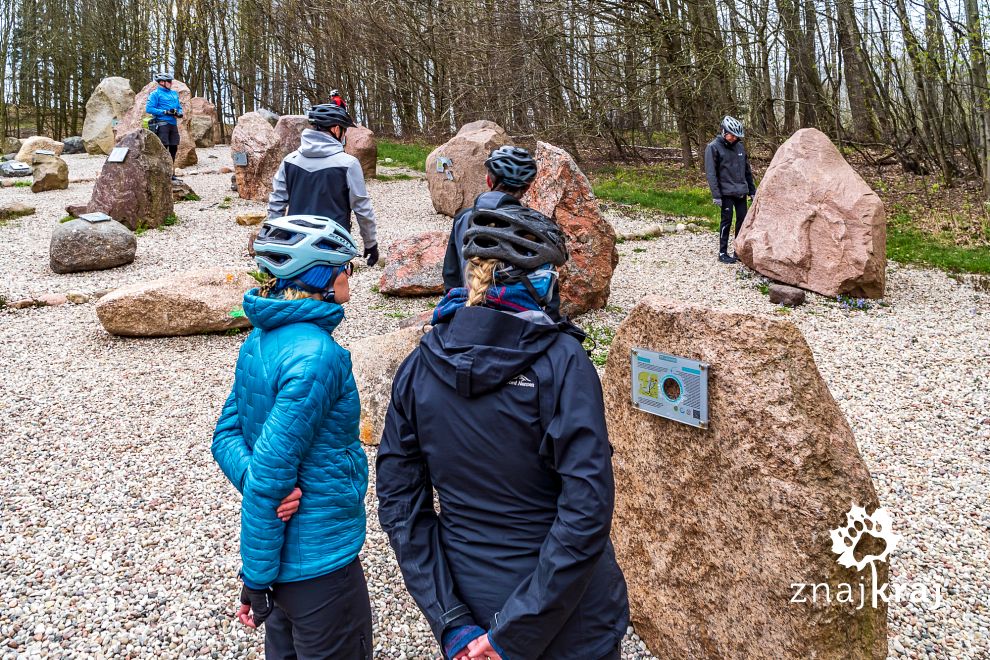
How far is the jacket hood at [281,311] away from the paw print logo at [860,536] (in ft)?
5.90

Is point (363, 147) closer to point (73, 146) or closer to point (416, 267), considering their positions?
point (416, 267)

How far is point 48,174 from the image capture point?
15383 millimetres

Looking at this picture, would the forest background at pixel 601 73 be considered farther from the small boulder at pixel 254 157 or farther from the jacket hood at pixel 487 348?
the jacket hood at pixel 487 348

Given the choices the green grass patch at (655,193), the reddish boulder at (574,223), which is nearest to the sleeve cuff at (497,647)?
the reddish boulder at (574,223)

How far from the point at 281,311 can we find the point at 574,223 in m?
5.48

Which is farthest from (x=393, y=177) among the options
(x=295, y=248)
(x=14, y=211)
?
(x=295, y=248)

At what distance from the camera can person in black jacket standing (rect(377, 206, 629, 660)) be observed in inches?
66.6

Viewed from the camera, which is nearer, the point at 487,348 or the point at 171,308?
the point at 487,348

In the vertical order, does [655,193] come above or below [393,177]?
below

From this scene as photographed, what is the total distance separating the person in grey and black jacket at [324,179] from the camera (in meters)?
5.98

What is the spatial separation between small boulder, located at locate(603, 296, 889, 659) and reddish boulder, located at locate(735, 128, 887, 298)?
6.19m

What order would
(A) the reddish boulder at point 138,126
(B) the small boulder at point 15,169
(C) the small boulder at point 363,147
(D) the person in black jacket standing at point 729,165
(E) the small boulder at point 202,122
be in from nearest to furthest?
(D) the person in black jacket standing at point 729,165, (C) the small boulder at point 363,147, (B) the small boulder at point 15,169, (A) the reddish boulder at point 138,126, (E) the small boulder at point 202,122

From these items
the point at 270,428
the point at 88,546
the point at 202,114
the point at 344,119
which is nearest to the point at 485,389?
the point at 270,428

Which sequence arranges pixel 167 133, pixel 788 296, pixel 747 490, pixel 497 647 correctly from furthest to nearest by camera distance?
pixel 167 133
pixel 788 296
pixel 747 490
pixel 497 647
